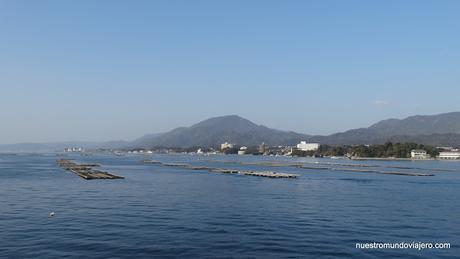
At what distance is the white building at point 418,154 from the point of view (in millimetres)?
181375

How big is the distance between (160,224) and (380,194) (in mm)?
27152

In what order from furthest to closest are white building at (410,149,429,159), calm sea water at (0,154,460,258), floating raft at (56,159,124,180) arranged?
1. white building at (410,149,429,159)
2. floating raft at (56,159,124,180)
3. calm sea water at (0,154,460,258)

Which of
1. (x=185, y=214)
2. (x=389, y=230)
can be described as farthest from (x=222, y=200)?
(x=389, y=230)

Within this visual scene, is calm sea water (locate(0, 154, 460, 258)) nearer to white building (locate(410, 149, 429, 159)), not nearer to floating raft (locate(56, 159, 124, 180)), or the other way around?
floating raft (locate(56, 159, 124, 180))

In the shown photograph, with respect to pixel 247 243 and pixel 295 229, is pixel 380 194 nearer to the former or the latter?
pixel 295 229

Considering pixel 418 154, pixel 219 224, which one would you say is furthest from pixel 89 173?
pixel 418 154

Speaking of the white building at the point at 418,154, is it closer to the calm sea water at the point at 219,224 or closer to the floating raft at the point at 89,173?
the floating raft at the point at 89,173

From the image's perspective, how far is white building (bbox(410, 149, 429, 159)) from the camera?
181375 millimetres

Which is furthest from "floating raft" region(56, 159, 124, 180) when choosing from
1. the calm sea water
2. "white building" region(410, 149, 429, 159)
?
"white building" region(410, 149, 429, 159)

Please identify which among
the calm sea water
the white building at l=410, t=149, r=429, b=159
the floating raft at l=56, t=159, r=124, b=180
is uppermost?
the white building at l=410, t=149, r=429, b=159

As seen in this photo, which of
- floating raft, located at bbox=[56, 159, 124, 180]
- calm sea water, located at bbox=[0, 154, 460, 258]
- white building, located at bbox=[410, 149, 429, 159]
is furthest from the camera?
white building, located at bbox=[410, 149, 429, 159]

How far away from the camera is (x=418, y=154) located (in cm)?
18275

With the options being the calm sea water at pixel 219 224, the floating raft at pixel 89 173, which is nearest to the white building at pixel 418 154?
the floating raft at pixel 89 173

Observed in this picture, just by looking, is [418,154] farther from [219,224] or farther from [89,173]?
[219,224]
